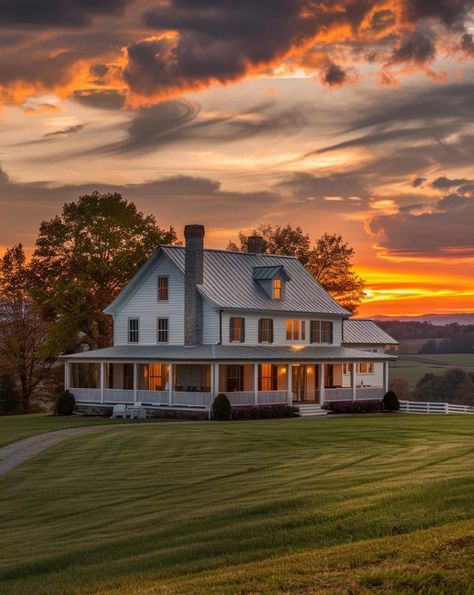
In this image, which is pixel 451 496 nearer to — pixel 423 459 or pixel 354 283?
pixel 423 459

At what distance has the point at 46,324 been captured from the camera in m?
67.1

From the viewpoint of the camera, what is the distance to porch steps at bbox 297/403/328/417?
52594mm

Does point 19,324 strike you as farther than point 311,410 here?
Yes

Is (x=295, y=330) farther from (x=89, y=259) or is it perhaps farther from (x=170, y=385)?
(x=89, y=259)

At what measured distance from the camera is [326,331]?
60.9 m

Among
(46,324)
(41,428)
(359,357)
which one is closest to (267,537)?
(41,428)

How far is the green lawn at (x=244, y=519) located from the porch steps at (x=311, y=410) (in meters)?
20.9

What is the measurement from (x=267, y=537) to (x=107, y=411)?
38758 mm

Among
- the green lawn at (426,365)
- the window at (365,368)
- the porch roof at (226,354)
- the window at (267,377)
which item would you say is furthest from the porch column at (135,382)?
the green lawn at (426,365)

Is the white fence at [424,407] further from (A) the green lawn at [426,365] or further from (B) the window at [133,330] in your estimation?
(A) the green lawn at [426,365]

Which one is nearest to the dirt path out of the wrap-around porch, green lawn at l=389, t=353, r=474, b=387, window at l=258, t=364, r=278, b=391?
the wrap-around porch

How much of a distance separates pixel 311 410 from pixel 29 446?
74.0 ft

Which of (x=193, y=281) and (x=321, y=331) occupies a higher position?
(x=193, y=281)

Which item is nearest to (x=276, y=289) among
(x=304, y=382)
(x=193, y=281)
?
(x=304, y=382)
